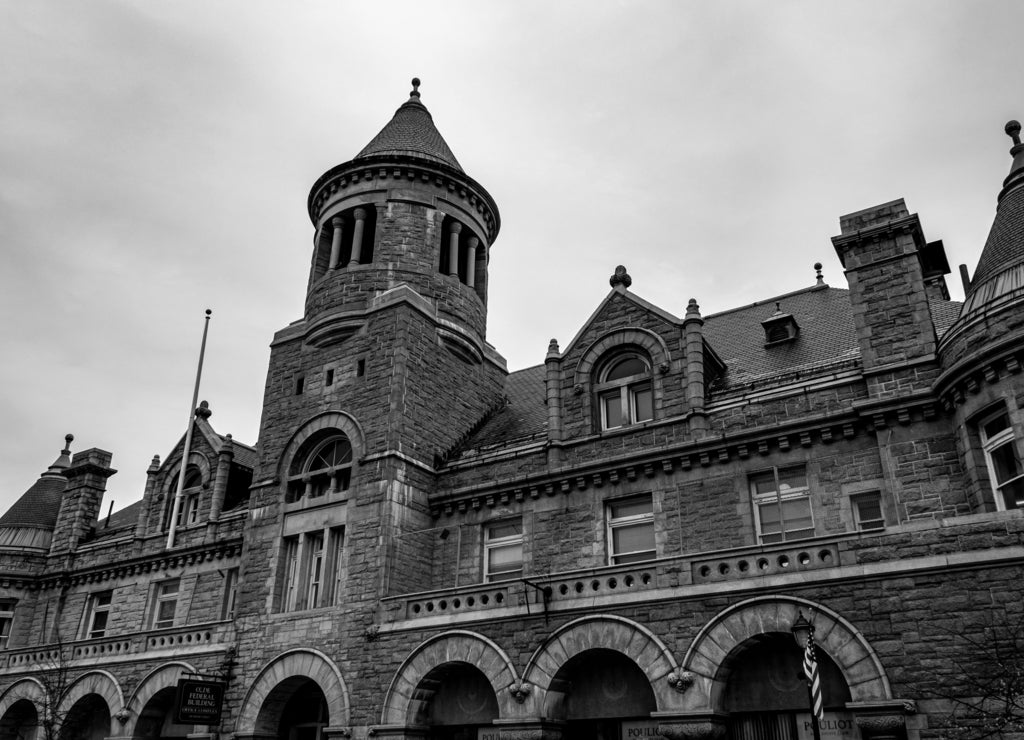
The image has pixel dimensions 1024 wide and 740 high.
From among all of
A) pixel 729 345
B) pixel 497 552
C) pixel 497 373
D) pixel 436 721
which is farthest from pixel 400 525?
pixel 729 345

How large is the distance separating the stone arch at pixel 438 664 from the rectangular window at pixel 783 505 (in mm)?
6304

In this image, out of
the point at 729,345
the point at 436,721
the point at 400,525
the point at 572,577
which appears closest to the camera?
the point at 572,577

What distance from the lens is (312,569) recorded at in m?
24.4

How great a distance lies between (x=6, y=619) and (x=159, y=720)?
38.9ft

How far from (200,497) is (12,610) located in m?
9.31

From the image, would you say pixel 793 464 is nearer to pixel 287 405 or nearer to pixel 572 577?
pixel 572 577

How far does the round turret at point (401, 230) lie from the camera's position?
28.4 metres

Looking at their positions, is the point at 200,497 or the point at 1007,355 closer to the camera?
the point at 1007,355

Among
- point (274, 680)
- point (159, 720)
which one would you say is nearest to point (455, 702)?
point (274, 680)

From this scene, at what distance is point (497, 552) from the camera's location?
2339 centimetres

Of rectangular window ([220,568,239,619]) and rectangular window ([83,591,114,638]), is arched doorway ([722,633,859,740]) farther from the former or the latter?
rectangular window ([83,591,114,638])

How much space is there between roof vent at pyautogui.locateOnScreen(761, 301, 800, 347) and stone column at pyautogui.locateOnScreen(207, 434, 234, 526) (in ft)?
60.2

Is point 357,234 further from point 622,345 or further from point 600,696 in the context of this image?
point 600,696

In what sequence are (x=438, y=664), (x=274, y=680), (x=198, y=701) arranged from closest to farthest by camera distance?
(x=438, y=664), (x=198, y=701), (x=274, y=680)
